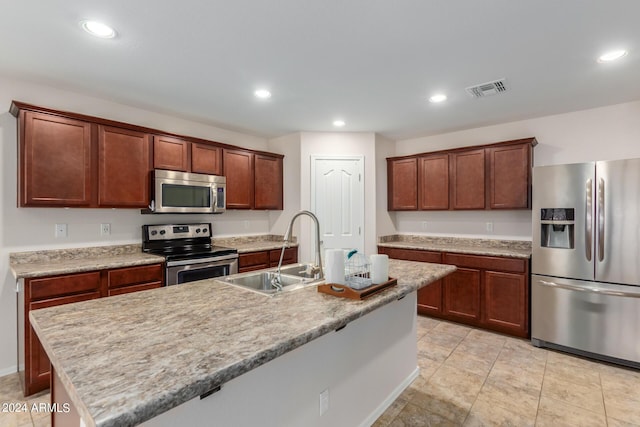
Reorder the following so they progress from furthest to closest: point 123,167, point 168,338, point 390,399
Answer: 1. point 123,167
2. point 390,399
3. point 168,338

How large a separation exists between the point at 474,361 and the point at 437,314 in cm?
109

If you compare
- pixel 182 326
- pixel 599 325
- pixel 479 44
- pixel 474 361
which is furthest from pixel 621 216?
pixel 182 326

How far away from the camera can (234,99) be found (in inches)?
125

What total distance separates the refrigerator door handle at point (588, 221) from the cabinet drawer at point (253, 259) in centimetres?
337

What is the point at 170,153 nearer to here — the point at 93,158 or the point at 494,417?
the point at 93,158

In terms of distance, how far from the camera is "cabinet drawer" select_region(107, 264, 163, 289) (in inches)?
106

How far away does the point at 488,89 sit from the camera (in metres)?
2.88

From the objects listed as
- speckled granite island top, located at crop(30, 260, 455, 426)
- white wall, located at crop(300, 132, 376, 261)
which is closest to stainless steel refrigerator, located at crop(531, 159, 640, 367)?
white wall, located at crop(300, 132, 376, 261)

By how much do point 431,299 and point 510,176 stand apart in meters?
1.76

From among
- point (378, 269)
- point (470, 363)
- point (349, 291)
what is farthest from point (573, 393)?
point (349, 291)

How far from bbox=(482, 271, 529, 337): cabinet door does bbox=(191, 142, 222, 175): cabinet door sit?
3.41 meters

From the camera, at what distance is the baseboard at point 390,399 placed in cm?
201

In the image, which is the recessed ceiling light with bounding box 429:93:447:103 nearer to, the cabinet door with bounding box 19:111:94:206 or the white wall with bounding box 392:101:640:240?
the white wall with bounding box 392:101:640:240

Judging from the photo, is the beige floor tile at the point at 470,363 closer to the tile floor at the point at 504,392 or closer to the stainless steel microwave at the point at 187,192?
the tile floor at the point at 504,392
